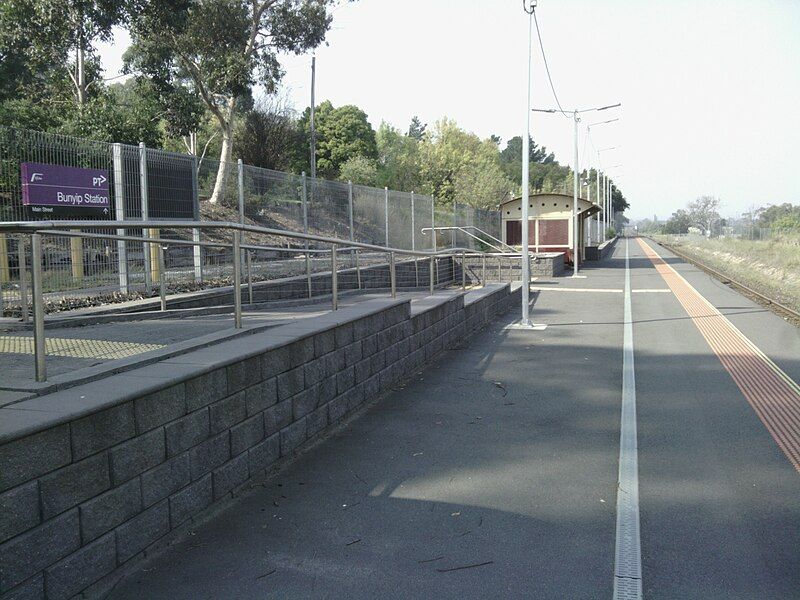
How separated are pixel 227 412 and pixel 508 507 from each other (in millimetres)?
1829

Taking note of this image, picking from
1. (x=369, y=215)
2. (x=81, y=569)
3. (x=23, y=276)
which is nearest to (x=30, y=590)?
(x=81, y=569)

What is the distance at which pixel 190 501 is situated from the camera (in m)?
4.09

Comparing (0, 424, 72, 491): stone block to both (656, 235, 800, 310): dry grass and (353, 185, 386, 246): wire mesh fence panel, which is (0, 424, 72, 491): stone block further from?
(656, 235, 800, 310): dry grass

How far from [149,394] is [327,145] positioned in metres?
59.3

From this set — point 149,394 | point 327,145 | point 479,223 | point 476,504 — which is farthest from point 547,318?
point 327,145

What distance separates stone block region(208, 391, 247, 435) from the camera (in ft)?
14.1

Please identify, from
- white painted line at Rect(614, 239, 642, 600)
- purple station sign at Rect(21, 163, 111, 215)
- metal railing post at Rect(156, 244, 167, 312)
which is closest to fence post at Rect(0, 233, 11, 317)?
metal railing post at Rect(156, 244, 167, 312)

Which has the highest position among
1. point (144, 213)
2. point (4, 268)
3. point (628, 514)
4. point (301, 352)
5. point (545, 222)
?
point (545, 222)

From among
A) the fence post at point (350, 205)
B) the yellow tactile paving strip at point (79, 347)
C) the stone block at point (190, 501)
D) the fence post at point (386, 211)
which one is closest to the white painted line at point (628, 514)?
the stone block at point (190, 501)

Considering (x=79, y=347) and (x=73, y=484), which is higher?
(x=79, y=347)

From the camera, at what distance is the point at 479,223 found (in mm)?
31938

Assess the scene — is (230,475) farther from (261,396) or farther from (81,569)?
(81,569)

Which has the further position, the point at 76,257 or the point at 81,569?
the point at 76,257

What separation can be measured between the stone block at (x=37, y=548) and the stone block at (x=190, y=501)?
2.49 feet
